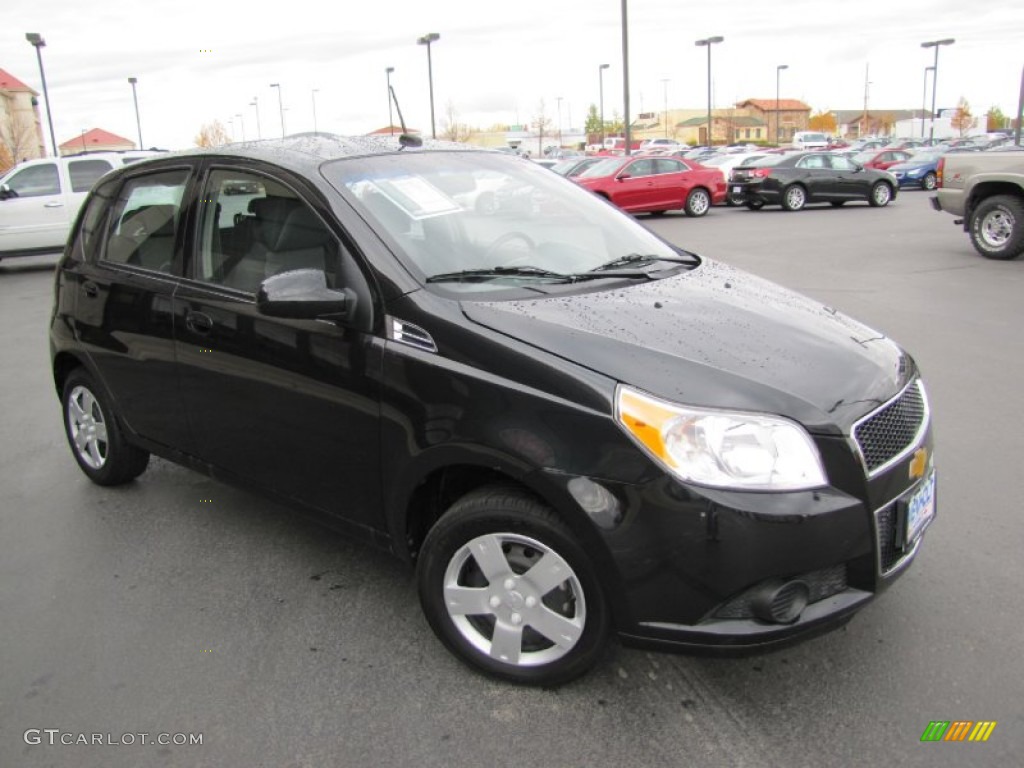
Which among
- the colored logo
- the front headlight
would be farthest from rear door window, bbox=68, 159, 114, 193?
the colored logo

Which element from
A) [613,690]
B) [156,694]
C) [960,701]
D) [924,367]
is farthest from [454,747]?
[924,367]

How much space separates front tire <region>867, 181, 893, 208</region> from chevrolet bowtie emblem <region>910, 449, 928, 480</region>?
22.8 meters

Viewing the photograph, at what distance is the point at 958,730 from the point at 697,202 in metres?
21.0

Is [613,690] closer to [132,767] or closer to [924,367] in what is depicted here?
[132,767]

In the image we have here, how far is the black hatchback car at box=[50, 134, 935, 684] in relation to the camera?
2.38 m

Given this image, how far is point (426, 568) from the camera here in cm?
284

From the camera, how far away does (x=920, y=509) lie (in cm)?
277

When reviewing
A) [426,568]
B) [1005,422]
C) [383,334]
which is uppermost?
[383,334]

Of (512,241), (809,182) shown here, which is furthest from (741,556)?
(809,182)

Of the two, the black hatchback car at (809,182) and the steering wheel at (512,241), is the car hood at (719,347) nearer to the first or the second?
the steering wheel at (512,241)

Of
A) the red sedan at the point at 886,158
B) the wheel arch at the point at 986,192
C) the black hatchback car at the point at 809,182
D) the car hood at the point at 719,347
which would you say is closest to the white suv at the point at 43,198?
the wheel arch at the point at 986,192

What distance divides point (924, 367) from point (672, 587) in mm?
4960

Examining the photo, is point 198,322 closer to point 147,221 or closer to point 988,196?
point 147,221

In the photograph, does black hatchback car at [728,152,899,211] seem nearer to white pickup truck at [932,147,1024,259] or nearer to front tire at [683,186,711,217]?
front tire at [683,186,711,217]
